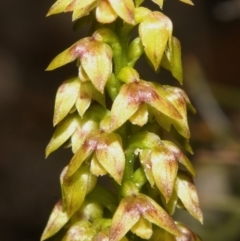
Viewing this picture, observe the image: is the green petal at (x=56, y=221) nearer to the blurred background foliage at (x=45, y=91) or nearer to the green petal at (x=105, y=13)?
the green petal at (x=105, y=13)

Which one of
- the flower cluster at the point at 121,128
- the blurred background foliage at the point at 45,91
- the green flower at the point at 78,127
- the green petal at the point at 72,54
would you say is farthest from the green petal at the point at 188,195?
the blurred background foliage at the point at 45,91

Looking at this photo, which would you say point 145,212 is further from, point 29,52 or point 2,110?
point 29,52

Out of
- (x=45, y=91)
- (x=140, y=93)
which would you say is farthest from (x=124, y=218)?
(x=45, y=91)

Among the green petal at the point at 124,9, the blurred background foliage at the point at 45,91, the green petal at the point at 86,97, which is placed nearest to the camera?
the green petal at the point at 124,9

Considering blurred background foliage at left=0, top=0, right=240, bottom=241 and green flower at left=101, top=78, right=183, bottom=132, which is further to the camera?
blurred background foliage at left=0, top=0, right=240, bottom=241

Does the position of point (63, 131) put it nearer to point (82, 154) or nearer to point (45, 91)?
point (82, 154)

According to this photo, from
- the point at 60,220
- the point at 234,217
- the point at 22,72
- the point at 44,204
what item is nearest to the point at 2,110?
the point at 22,72

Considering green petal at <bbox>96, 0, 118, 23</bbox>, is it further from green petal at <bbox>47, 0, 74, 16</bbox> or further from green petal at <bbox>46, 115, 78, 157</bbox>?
green petal at <bbox>46, 115, 78, 157</bbox>

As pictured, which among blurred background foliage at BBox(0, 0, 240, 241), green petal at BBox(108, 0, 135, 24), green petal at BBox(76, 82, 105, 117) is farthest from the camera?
blurred background foliage at BBox(0, 0, 240, 241)

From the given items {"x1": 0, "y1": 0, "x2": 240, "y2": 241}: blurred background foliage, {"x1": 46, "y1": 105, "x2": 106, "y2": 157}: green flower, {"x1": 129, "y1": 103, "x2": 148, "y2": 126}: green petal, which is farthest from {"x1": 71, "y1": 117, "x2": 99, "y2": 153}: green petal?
{"x1": 0, "y1": 0, "x2": 240, "y2": 241}: blurred background foliage
